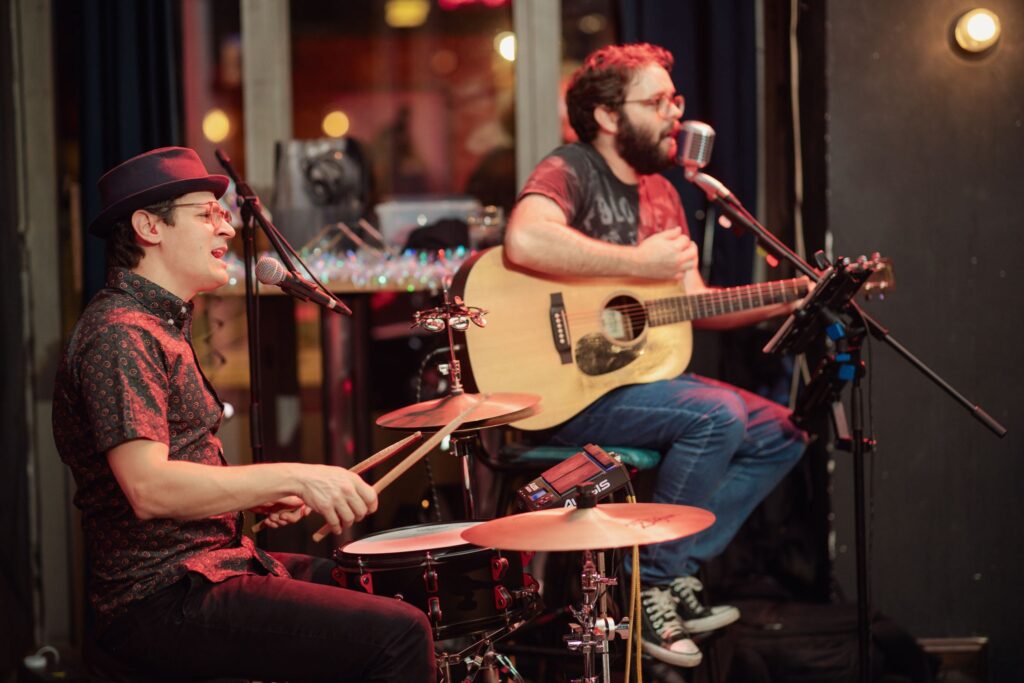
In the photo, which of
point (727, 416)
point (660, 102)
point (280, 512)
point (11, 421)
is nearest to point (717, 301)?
point (727, 416)

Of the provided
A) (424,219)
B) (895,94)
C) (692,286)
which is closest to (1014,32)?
(895,94)

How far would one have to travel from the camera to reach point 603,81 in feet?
11.5

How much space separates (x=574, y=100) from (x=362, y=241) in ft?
3.23

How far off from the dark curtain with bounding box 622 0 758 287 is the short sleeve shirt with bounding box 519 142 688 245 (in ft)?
1.60

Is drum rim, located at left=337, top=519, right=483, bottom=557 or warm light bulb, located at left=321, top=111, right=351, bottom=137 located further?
warm light bulb, located at left=321, top=111, right=351, bottom=137

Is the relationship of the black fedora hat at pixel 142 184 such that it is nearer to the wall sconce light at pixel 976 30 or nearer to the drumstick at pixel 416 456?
the drumstick at pixel 416 456

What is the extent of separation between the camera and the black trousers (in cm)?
204

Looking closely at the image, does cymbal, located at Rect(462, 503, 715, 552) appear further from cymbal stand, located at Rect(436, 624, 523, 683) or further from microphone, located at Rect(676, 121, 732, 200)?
microphone, located at Rect(676, 121, 732, 200)

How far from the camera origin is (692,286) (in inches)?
143

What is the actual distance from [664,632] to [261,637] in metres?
1.38

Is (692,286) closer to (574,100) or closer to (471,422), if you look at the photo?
(574,100)

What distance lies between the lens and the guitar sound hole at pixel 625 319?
3.30 m

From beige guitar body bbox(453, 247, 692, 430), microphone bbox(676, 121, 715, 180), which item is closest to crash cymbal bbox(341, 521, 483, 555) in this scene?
beige guitar body bbox(453, 247, 692, 430)

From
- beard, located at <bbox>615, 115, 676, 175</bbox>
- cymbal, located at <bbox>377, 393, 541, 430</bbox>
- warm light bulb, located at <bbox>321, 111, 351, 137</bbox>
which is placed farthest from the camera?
warm light bulb, located at <bbox>321, 111, 351, 137</bbox>
